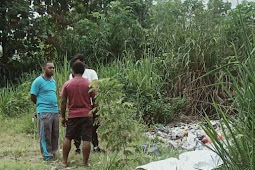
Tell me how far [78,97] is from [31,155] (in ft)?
6.22

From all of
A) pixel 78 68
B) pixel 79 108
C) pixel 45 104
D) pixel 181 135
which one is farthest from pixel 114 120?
pixel 181 135

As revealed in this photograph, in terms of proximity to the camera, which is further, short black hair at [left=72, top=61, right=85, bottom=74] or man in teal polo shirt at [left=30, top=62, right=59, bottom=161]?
man in teal polo shirt at [left=30, top=62, right=59, bottom=161]

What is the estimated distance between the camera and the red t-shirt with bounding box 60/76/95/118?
20.4 ft

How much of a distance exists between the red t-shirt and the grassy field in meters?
0.73

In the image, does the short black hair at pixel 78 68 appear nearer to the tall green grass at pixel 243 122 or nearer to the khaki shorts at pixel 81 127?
the khaki shorts at pixel 81 127

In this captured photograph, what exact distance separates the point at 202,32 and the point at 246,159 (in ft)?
27.2

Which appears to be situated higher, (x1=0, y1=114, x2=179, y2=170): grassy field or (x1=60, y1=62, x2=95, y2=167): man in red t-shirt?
(x1=60, y1=62, x2=95, y2=167): man in red t-shirt

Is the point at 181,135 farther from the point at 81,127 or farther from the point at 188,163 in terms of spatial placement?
the point at 188,163

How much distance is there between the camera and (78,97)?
6.21 meters

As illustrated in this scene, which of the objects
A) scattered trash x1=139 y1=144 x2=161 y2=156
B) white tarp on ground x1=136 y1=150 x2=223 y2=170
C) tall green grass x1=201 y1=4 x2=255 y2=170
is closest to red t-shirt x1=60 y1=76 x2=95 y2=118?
scattered trash x1=139 y1=144 x2=161 y2=156

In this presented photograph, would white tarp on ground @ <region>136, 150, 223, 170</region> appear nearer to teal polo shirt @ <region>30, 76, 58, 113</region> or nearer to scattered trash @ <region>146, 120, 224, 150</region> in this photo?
scattered trash @ <region>146, 120, 224, 150</region>

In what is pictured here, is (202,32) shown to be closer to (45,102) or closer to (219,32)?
(219,32)

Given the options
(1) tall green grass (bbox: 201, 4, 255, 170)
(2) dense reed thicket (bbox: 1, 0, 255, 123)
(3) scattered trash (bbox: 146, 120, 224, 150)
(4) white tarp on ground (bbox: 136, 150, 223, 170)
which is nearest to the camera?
(1) tall green grass (bbox: 201, 4, 255, 170)

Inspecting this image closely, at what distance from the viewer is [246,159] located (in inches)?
110
